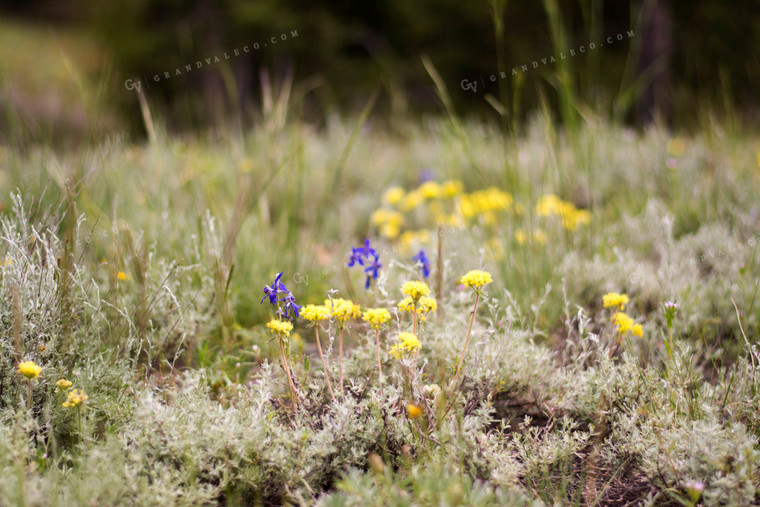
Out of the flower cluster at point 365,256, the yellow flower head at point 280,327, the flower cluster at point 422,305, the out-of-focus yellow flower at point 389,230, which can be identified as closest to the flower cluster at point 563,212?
the out-of-focus yellow flower at point 389,230

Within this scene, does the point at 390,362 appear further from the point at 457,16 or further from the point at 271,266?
the point at 457,16

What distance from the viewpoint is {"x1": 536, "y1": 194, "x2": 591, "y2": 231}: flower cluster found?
2.22 metres

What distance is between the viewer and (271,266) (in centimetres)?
205

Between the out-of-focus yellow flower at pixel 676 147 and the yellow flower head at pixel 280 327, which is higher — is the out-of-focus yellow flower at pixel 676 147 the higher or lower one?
the lower one

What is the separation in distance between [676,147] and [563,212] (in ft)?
6.58

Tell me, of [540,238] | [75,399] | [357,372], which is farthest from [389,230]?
[75,399]

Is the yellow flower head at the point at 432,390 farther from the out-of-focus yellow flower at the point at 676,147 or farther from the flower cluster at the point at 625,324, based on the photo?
the out-of-focus yellow flower at the point at 676,147

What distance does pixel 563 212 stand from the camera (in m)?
2.32

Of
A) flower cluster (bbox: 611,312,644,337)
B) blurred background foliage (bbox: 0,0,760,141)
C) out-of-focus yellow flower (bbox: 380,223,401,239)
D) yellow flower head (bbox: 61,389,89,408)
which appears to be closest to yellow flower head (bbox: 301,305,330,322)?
yellow flower head (bbox: 61,389,89,408)

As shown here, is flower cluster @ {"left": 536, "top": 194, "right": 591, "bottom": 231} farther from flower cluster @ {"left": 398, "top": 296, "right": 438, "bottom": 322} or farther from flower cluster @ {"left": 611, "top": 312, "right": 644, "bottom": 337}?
flower cluster @ {"left": 398, "top": 296, "right": 438, "bottom": 322}

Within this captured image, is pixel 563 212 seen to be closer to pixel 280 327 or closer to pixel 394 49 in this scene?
pixel 280 327

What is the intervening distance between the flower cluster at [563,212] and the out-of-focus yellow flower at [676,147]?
1.38m

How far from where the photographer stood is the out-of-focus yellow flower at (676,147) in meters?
3.57

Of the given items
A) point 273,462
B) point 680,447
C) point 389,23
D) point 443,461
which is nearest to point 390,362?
point 443,461
